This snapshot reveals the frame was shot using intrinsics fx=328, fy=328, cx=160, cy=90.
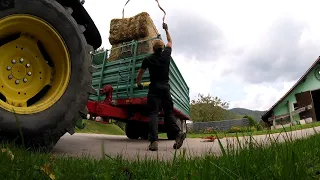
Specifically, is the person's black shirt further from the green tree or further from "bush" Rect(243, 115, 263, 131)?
the green tree

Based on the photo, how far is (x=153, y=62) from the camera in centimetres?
522

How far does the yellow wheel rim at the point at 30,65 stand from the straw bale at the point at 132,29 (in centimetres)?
420

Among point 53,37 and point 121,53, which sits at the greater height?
point 121,53

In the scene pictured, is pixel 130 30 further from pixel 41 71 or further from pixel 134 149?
pixel 41 71

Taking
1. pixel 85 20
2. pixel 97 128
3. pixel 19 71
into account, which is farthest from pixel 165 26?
pixel 97 128

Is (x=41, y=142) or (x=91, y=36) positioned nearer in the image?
(x=41, y=142)

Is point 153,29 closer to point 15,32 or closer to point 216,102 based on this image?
point 15,32

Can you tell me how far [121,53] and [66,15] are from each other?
136 inches

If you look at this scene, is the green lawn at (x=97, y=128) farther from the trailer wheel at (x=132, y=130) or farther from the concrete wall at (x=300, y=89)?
the concrete wall at (x=300, y=89)

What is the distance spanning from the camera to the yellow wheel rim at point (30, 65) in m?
3.13

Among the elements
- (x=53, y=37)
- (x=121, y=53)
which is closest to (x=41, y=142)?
(x=53, y=37)

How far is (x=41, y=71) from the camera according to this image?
3.41 m

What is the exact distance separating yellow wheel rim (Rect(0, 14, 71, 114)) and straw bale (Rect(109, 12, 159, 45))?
13.8 feet

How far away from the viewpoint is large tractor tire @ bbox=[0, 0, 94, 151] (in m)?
3.08
